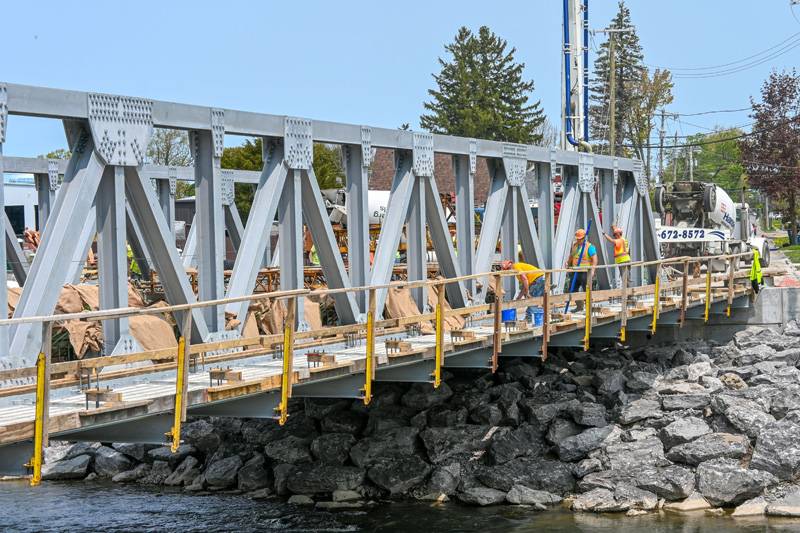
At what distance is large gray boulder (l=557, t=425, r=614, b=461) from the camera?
64.8 feet

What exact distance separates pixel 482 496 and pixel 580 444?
2.05 meters

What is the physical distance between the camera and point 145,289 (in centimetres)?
2100

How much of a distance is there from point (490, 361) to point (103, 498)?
676 cm

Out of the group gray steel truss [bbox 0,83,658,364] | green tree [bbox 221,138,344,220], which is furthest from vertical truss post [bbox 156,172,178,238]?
green tree [bbox 221,138,344,220]

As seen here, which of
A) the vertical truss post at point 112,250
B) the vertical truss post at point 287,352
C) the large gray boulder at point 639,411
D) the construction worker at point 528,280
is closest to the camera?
the vertical truss post at point 287,352

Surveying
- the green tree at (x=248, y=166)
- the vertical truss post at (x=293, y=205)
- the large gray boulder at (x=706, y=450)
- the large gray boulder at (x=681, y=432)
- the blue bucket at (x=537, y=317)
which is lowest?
the large gray boulder at (x=706, y=450)

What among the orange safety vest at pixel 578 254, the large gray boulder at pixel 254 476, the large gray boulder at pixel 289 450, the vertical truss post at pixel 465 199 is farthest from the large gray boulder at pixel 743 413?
the large gray boulder at pixel 254 476

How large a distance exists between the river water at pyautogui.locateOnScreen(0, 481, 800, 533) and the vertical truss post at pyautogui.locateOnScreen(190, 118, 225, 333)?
3902 millimetres

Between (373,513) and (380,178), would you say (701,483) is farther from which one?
(380,178)

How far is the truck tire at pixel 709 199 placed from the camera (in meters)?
37.6

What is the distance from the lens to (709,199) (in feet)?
123

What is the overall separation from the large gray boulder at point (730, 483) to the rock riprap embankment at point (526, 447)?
0.9 inches

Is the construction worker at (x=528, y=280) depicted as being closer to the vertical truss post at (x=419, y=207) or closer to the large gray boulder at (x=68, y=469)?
the vertical truss post at (x=419, y=207)

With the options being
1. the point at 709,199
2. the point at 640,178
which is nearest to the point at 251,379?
the point at 640,178
